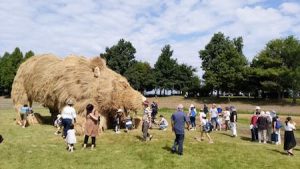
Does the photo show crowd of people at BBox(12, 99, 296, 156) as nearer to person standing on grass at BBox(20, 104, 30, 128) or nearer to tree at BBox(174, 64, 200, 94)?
person standing on grass at BBox(20, 104, 30, 128)

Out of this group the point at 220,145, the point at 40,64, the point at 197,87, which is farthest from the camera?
the point at 197,87

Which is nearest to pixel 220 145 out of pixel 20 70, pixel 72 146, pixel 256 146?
pixel 256 146

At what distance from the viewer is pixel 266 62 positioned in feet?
250

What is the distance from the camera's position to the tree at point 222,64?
80731 millimetres

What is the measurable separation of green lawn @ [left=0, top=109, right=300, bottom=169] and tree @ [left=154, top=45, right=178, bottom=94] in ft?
239

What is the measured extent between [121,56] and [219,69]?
2970 cm

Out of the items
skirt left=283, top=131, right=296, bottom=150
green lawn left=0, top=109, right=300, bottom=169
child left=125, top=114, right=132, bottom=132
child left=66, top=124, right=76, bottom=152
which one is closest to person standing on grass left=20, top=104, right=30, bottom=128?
green lawn left=0, top=109, right=300, bottom=169

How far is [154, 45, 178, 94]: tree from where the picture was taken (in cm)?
9506

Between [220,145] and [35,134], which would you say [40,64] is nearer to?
[35,134]

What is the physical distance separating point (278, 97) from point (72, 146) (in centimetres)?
6630

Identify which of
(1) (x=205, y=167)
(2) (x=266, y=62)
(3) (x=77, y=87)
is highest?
(2) (x=266, y=62)

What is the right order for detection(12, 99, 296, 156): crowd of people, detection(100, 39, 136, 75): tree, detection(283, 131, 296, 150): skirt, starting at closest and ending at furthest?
detection(12, 99, 296, 156): crowd of people < detection(283, 131, 296, 150): skirt < detection(100, 39, 136, 75): tree

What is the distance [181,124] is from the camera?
58.9 feet

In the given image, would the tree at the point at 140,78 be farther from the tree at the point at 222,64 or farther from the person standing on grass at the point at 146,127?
the person standing on grass at the point at 146,127
